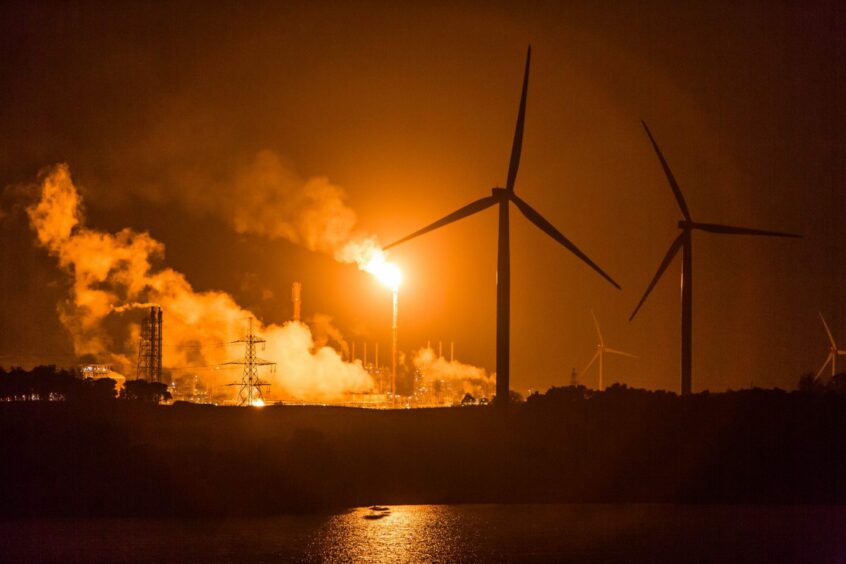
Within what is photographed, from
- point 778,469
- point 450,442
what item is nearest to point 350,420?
point 450,442

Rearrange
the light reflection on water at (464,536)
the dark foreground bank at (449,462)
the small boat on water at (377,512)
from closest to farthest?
the light reflection on water at (464,536) < the small boat on water at (377,512) < the dark foreground bank at (449,462)

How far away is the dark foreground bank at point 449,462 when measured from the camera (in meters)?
116

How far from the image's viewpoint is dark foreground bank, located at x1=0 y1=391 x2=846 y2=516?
382 ft

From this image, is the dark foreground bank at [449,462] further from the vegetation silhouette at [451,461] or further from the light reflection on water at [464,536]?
the light reflection on water at [464,536]

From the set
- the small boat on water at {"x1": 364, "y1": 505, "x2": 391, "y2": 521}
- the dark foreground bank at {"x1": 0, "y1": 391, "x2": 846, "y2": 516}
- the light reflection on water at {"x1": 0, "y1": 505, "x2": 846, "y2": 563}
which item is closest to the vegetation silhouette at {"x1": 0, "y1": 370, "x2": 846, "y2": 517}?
the dark foreground bank at {"x1": 0, "y1": 391, "x2": 846, "y2": 516}

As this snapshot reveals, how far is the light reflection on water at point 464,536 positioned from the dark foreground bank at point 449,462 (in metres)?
3.58

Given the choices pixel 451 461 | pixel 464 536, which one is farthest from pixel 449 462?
pixel 464 536

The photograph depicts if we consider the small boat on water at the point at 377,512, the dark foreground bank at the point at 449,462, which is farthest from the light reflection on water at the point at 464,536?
the dark foreground bank at the point at 449,462

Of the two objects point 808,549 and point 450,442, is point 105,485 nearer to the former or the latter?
point 450,442

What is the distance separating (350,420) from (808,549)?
66.2 meters

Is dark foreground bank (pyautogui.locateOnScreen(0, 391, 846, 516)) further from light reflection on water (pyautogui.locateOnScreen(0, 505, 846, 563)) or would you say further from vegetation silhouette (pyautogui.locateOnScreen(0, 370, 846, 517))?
light reflection on water (pyautogui.locateOnScreen(0, 505, 846, 563))

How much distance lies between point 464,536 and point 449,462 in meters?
22.8

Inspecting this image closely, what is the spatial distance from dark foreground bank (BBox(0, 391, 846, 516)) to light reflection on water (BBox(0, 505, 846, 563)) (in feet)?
11.8

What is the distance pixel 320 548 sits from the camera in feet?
318
